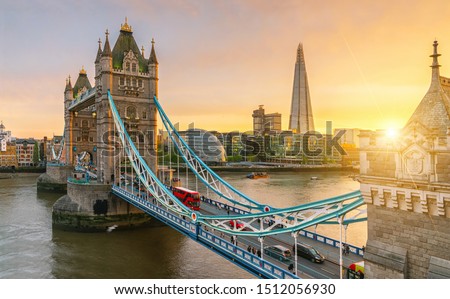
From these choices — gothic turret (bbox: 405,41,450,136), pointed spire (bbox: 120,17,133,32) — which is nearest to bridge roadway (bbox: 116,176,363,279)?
gothic turret (bbox: 405,41,450,136)

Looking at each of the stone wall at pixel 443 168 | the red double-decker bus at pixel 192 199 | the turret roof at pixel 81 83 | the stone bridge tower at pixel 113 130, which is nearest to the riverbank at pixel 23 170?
the turret roof at pixel 81 83

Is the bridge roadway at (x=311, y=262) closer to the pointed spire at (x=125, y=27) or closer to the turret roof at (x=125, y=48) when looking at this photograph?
the turret roof at (x=125, y=48)

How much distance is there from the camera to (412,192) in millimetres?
6234

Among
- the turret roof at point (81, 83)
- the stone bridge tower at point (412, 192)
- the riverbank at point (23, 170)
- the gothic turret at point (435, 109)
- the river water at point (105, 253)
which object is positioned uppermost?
the turret roof at point (81, 83)

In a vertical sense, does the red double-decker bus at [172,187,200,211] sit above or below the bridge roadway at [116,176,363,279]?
above

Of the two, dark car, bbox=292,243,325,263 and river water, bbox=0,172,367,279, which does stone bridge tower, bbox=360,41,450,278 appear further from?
river water, bbox=0,172,367,279

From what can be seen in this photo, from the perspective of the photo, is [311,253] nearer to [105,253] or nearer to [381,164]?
[381,164]

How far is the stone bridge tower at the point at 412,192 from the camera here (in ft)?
19.7

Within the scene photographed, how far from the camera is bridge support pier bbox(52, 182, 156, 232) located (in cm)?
2214

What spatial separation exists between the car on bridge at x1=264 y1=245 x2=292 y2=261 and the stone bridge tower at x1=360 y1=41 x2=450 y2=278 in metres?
4.60

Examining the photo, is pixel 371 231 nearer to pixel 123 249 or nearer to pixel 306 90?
pixel 123 249

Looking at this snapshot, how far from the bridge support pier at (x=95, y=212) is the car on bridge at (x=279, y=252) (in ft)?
40.7

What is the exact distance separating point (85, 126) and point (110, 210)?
19.9 meters

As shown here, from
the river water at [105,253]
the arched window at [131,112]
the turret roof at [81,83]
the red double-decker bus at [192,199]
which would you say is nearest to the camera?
the river water at [105,253]
